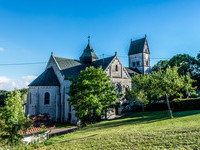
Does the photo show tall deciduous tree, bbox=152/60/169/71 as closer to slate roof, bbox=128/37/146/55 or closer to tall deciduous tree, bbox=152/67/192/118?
slate roof, bbox=128/37/146/55

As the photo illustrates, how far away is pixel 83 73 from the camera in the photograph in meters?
23.4

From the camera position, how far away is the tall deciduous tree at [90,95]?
21.3 m

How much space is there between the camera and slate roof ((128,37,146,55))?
54.5 m

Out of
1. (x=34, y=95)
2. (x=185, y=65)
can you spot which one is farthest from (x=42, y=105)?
(x=185, y=65)

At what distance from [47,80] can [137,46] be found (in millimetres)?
34937

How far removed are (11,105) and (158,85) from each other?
16.3 metres

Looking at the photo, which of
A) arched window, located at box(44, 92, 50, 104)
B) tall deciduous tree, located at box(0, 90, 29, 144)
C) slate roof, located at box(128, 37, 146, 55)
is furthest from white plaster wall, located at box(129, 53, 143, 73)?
tall deciduous tree, located at box(0, 90, 29, 144)

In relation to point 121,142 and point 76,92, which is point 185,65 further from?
point 121,142

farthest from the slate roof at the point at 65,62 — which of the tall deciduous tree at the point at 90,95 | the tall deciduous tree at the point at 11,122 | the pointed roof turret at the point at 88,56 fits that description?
the tall deciduous tree at the point at 11,122

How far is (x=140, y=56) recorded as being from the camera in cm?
5428

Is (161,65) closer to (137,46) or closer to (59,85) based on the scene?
(137,46)

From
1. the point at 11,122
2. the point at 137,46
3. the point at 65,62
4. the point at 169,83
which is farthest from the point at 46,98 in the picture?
the point at 137,46

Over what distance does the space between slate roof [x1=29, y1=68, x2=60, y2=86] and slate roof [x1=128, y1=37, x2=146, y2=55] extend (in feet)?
102

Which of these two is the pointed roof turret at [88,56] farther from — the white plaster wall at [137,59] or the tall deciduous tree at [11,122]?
the tall deciduous tree at [11,122]
